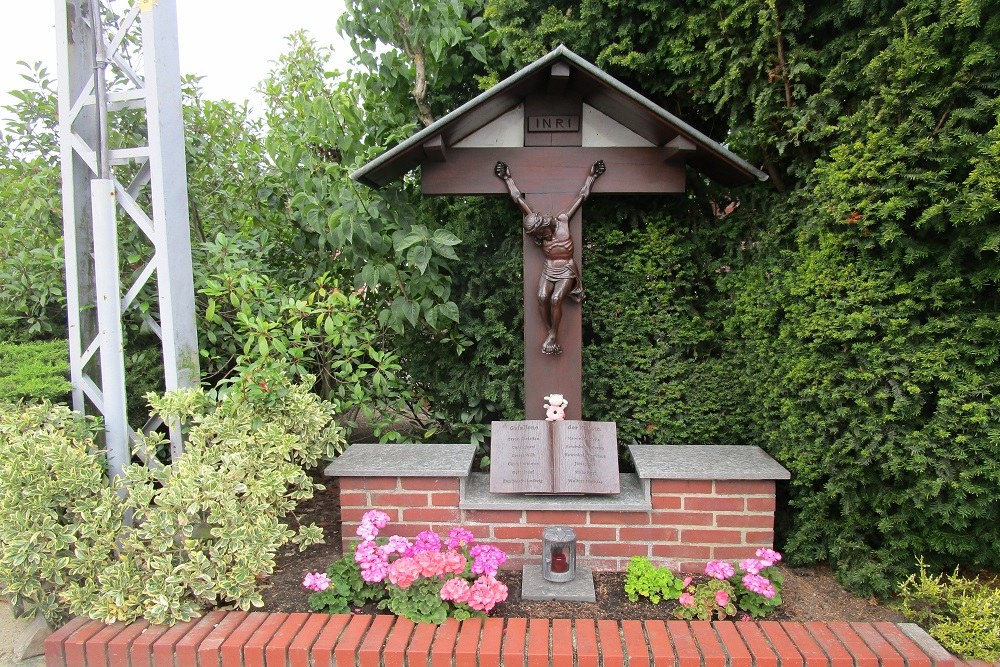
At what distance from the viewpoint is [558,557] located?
2547 millimetres

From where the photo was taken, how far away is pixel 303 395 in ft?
9.29

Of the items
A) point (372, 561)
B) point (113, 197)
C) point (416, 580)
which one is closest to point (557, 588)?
point (416, 580)

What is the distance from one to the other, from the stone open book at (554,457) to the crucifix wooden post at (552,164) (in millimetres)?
148

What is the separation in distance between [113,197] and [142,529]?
1660 millimetres

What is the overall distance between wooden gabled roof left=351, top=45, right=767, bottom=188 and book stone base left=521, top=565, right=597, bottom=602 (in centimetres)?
206

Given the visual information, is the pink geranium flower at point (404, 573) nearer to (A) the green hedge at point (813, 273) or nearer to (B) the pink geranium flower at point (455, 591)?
(B) the pink geranium flower at point (455, 591)

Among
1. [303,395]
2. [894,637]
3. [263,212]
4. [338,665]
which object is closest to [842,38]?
[894,637]

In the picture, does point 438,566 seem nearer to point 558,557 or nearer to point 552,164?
point 558,557

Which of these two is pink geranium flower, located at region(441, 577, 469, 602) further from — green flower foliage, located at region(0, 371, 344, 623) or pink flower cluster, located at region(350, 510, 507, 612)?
green flower foliage, located at region(0, 371, 344, 623)

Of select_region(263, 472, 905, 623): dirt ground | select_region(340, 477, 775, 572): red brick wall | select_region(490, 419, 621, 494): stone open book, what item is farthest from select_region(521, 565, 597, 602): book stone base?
select_region(490, 419, 621, 494): stone open book

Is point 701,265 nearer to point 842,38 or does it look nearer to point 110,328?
point 842,38

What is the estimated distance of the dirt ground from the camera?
2340mm

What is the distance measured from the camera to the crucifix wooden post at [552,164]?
114 inches

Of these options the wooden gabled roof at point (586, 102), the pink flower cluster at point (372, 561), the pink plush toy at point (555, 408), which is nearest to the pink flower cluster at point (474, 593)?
the pink flower cluster at point (372, 561)
